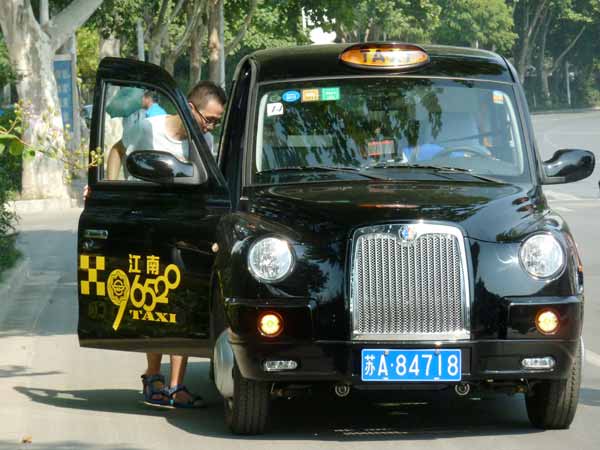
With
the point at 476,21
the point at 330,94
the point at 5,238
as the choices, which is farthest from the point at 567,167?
the point at 476,21

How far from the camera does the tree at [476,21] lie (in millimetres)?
97875

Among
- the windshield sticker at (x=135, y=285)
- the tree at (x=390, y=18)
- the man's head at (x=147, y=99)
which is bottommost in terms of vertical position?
the windshield sticker at (x=135, y=285)

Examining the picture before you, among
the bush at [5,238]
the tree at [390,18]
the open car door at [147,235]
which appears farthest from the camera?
the tree at [390,18]

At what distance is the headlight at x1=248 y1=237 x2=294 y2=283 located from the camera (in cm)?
730

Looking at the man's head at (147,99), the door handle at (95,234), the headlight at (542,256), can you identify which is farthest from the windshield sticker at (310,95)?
the headlight at (542,256)

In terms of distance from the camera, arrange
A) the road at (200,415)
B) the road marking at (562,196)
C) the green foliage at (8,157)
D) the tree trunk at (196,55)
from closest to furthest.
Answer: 1. the road at (200,415)
2. the green foliage at (8,157)
3. the road marking at (562,196)
4. the tree trunk at (196,55)

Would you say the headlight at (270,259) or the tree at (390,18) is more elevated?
the tree at (390,18)

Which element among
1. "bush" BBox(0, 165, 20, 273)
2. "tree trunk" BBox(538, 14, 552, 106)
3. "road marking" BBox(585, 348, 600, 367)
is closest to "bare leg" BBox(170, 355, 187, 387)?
"road marking" BBox(585, 348, 600, 367)

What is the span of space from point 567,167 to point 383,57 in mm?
1118

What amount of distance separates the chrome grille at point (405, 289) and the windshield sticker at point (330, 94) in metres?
1.34

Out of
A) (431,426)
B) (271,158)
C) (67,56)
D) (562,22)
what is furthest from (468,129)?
(562,22)

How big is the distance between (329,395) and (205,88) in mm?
1859

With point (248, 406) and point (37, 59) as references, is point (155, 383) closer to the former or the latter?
point (248, 406)

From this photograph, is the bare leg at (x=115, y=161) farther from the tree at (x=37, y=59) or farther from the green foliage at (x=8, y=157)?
the tree at (x=37, y=59)
